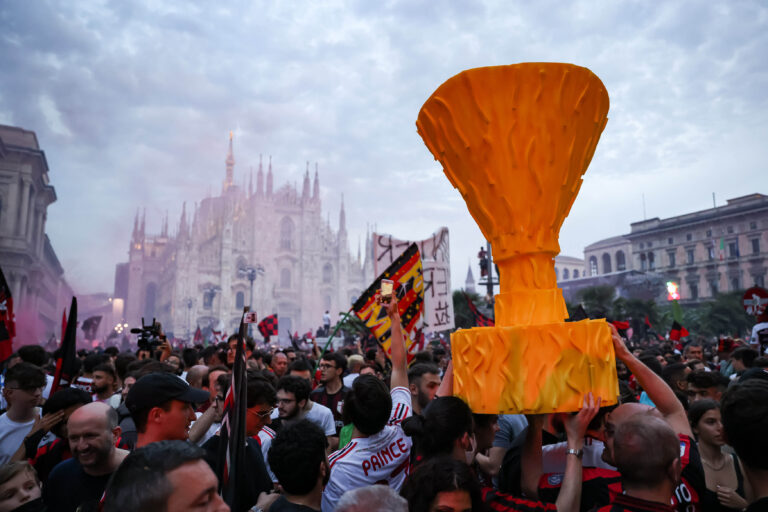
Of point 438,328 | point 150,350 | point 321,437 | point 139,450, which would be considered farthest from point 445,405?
point 150,350

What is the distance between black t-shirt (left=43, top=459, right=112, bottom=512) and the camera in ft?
8.30

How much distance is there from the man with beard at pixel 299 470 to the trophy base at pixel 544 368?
75cm

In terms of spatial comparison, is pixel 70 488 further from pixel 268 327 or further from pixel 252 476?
pixel 268 327

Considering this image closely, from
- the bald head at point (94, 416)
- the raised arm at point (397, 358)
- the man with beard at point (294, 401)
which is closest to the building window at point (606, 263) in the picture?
the man with beard at point (294, 401)

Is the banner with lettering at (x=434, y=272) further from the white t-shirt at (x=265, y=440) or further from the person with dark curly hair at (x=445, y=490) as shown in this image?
the person with dark curly hair at (x=445, y=490)

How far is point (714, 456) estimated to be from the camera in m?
2.89

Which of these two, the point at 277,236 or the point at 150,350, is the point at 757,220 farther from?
the point at 150,350

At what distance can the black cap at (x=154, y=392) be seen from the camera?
267 centimetres

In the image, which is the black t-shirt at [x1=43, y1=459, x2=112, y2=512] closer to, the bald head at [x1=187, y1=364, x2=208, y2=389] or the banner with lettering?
the bald head at [x1=187, y1=364, x2=208, y2=389]

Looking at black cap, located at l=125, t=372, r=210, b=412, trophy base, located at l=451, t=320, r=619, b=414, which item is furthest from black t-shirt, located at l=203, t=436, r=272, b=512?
trophy base, located at l=451, t=320, r=619, b=414

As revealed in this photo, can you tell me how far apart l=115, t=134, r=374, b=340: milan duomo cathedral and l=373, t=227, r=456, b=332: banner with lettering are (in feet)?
163

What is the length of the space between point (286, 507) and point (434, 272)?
19.8 feet

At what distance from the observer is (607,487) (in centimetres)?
225

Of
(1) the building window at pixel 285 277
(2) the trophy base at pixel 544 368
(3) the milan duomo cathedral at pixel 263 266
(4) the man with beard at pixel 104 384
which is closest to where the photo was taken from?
(2) the trophy base at pixel 544 368
